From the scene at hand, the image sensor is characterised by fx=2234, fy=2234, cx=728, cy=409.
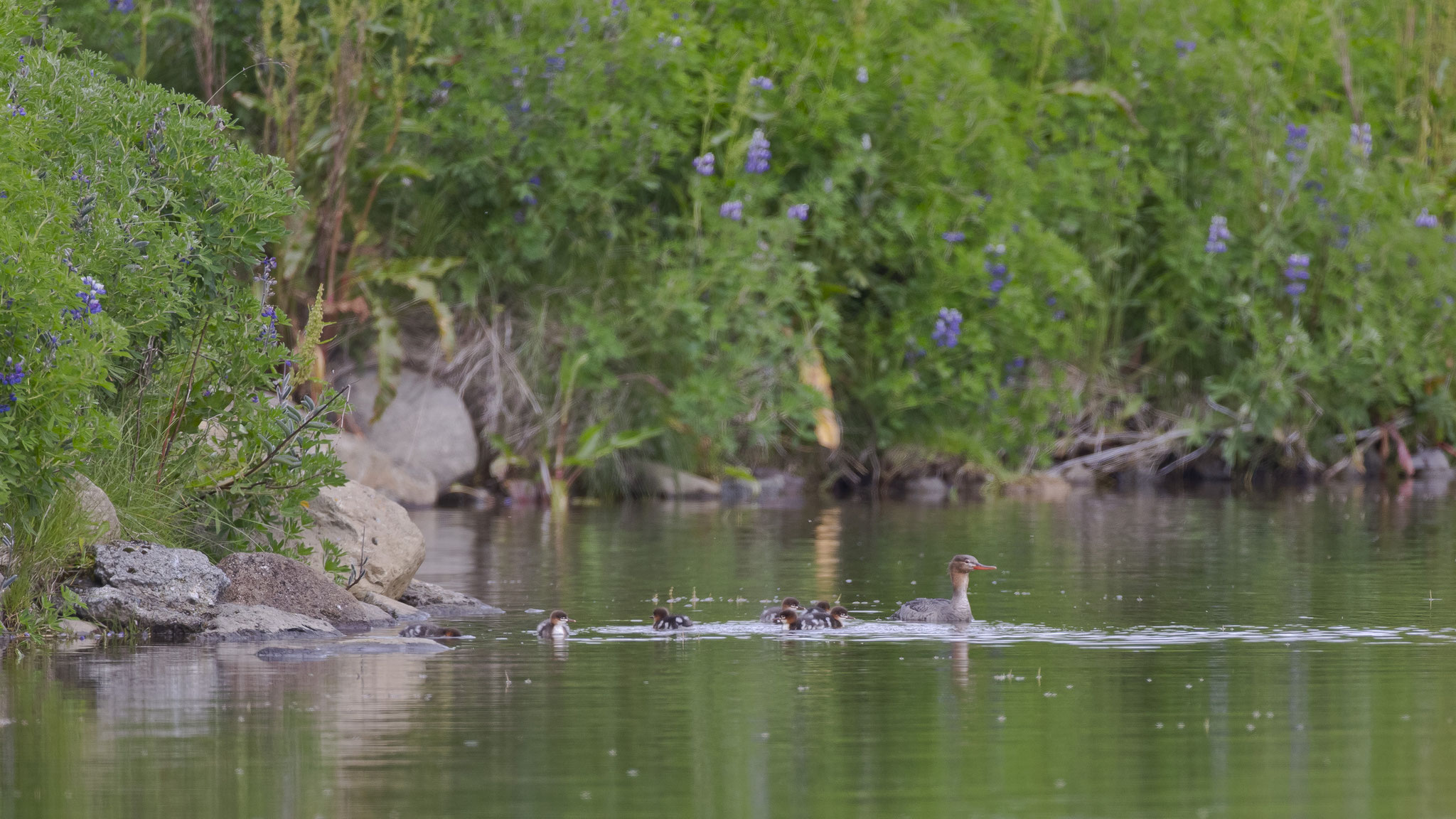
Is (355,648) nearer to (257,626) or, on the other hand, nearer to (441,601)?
(257,626)

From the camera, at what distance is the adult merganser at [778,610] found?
48.1ft

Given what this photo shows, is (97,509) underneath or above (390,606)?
above

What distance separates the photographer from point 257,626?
14.3 meters

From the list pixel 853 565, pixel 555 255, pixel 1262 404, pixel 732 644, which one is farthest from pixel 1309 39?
pixel 732 644

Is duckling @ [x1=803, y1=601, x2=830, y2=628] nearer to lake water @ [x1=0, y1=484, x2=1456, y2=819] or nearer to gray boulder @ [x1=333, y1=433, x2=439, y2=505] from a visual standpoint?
lake water @ [x1=0, y1=484, x2=1456, y2=819]

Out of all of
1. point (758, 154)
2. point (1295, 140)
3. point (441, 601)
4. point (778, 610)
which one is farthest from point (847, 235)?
point (778, 610)

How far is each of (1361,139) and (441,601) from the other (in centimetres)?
2206

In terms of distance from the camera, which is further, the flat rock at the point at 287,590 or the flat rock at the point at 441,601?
the flat rock at the point at 441,601

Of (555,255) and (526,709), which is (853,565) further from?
(555,255)

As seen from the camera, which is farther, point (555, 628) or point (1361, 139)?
point (1361, 139)

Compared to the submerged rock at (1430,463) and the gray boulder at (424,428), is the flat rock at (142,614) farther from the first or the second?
the submerged rock at (1430,463)

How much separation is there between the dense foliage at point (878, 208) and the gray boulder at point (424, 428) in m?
0.59

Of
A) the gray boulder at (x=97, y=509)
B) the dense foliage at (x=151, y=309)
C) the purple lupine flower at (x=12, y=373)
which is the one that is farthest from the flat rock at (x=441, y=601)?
the purple lupine flower at (x=12, y=373)

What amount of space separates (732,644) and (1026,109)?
→ 19824mm
